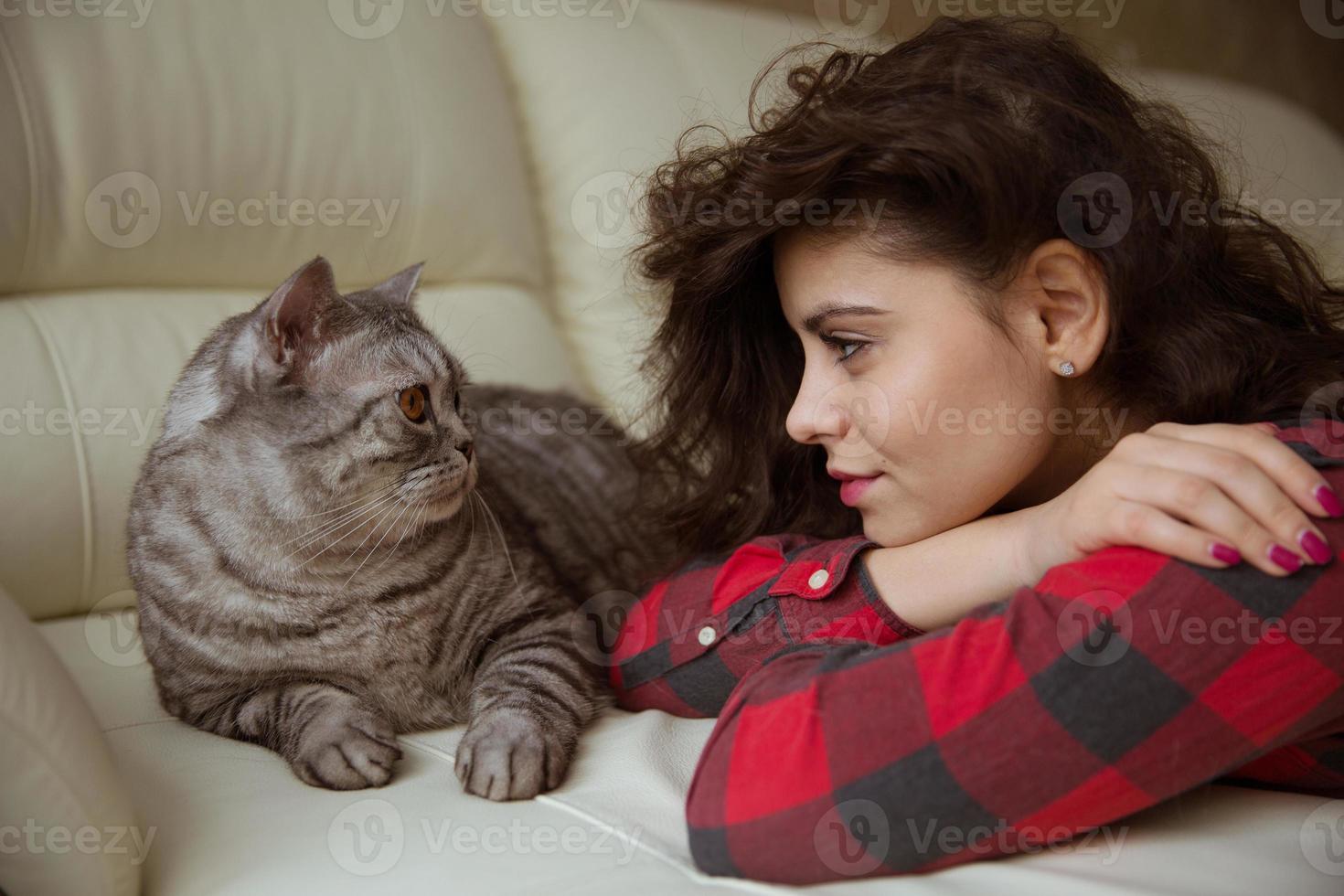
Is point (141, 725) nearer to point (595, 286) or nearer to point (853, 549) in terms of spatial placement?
point (853, 549)

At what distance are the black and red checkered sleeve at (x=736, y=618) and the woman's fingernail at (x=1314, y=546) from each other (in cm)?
36

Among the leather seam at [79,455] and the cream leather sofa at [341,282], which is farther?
the leather seam at [79,455]

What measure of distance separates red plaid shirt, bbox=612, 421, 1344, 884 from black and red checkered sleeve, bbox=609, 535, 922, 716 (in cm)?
21

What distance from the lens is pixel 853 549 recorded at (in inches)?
44.8

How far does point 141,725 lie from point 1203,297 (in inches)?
48.1

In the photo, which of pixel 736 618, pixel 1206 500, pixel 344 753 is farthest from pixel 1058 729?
pixel 344 753

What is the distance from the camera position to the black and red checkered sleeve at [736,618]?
1121 mm

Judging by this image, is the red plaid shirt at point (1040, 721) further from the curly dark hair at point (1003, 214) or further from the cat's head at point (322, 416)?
the cat's head at point (322, 416)

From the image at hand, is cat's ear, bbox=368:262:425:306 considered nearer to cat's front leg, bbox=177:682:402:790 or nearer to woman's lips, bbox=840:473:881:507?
cat's front leg, bbox=177:682:402:790

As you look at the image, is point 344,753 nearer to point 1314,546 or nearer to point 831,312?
point 831,312

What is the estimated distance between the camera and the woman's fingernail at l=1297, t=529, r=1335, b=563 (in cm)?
82

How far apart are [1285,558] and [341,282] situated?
145 cm

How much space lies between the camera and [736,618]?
1193 mm

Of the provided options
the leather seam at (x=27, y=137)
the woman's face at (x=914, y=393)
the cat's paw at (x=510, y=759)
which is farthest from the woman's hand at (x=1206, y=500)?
the leather seam at (x=27, y=137)
